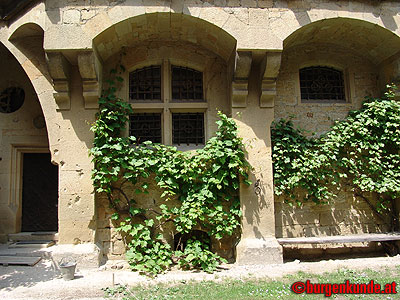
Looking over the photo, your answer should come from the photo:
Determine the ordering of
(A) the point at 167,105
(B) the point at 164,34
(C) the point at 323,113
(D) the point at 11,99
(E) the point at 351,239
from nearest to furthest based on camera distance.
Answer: (E) the point at 351,239
(B) the point at 164,34
(A) the point at 167,105
(C) the point at 323,113
(D) the point at 11,99

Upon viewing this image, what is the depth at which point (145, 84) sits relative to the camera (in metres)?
5.53

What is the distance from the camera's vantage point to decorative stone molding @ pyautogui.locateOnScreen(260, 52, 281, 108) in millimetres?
4812

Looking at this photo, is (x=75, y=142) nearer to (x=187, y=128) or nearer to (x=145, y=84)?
(x=145, y=84)

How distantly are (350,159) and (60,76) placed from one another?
4997 millimetres

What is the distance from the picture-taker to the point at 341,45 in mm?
5793

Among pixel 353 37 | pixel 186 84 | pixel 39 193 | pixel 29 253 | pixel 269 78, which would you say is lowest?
pixel 29 253

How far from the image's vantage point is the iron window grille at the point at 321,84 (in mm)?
5887

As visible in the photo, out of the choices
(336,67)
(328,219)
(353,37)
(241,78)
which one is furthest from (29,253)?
(353,37)

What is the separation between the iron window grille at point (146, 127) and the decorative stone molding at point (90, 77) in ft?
2.44

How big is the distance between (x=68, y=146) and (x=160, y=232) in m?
1.98

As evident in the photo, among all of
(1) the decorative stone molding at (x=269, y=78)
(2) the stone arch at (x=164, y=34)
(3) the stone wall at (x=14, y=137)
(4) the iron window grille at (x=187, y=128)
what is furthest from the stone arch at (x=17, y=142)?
(1) the decorative stone molding at (x=269, y=78)

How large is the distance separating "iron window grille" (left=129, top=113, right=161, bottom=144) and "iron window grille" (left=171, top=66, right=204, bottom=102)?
1.71 ft

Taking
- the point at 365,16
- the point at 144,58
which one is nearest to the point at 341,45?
the point at 365,16

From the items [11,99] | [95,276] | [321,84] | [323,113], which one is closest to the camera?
[95,276]
